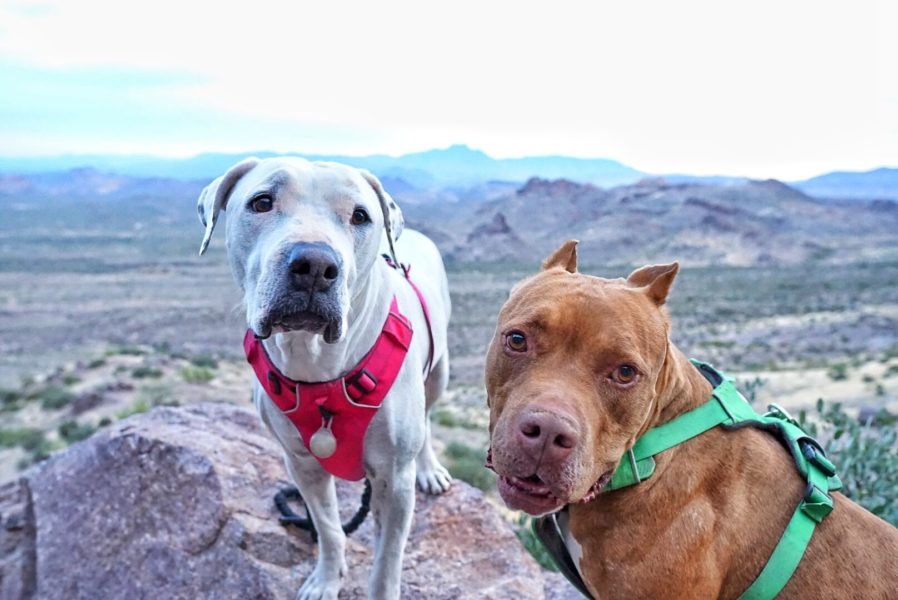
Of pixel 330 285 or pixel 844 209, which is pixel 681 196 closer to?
pixel 844 209

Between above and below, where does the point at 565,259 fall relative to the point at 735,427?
above

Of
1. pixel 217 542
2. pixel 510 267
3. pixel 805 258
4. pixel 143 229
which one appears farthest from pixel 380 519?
pixel 143 229

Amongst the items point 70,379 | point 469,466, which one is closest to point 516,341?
point 469,466

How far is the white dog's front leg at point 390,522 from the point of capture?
11.3 ft

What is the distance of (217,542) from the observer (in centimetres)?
420

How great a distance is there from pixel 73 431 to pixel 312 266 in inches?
482

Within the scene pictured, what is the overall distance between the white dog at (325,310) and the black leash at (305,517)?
266 millimetres

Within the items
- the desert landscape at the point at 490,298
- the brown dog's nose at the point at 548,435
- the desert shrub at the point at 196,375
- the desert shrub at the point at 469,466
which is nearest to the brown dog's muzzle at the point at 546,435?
the brown dog's nose at the point at 548,435

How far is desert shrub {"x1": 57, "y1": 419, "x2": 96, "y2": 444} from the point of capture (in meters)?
12.6

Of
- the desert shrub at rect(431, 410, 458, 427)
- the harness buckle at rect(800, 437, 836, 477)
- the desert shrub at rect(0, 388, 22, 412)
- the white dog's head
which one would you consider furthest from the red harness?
the desert shrub at rect(0, 388, 22, 412)

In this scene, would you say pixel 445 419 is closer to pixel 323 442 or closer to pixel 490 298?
pixel 323 442

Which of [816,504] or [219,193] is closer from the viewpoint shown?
[816,504]

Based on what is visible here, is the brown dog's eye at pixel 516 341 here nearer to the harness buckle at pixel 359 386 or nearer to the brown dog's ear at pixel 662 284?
the brown dog's ear at pixel 662 284

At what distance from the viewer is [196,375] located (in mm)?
17516
